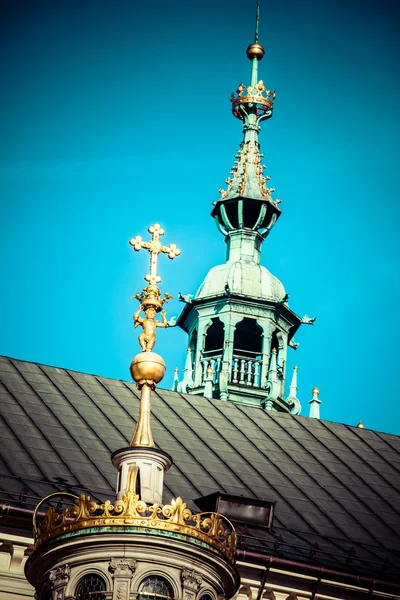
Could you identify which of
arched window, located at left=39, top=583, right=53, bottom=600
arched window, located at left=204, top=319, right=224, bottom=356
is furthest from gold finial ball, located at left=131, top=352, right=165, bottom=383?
arched window, located at left=204, top=319, right=224, bottom=356

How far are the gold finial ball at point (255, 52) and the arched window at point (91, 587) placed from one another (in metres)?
38.9

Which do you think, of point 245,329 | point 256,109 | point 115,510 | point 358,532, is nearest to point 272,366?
point 245,329

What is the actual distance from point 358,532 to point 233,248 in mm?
21209

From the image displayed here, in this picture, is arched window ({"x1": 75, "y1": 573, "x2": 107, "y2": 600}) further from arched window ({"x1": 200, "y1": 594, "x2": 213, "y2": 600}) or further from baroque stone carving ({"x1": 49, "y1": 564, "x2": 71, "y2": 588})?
arched window ({"x1": 200, "y1": 594, "x2": 213, "y2": 600})

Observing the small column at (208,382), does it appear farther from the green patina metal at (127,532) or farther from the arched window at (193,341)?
the green patina metal at (127,532)

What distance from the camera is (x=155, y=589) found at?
109ft

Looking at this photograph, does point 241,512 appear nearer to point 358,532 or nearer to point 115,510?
point 358,532

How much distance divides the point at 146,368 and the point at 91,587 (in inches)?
204

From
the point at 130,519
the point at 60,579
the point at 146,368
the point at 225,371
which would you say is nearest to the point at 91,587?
the point at 60,579

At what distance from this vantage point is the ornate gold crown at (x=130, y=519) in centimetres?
3338

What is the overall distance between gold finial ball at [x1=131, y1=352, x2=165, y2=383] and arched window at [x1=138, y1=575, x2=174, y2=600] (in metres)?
4.84

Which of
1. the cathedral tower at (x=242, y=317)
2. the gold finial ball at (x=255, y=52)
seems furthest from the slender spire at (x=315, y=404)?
the gold finial ball at (x=255, y=52)

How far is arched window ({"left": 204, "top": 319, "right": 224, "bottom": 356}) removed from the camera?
61.5m

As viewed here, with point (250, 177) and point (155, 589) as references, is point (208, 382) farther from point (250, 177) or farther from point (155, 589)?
point (155, 589)
